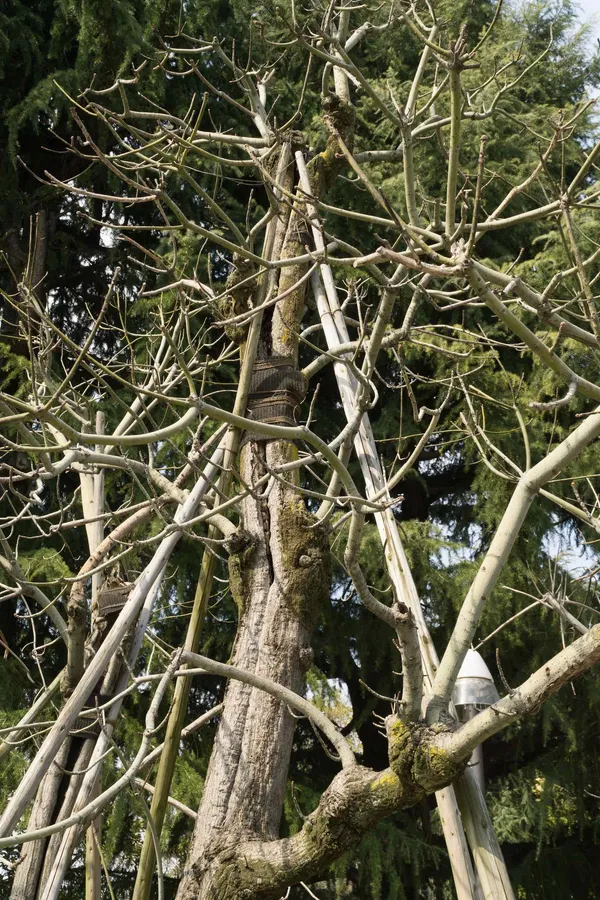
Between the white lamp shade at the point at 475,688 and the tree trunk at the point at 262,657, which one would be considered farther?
the white lamp shade at the point at 475,688

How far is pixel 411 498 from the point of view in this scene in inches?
239

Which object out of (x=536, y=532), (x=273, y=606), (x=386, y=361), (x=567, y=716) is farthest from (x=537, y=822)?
(x=273, y=606)

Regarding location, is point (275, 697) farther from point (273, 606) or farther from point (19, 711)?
point (19, 711)

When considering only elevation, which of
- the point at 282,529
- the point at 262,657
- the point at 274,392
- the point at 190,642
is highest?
the point at 274,392

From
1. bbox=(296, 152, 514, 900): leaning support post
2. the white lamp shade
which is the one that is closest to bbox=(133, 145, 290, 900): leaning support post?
bbox=(296, 152, 514, 900): leaning support post

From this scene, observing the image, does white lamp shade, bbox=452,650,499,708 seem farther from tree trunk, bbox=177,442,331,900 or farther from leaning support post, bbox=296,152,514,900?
tree trunk, bbox=177,442,331,900

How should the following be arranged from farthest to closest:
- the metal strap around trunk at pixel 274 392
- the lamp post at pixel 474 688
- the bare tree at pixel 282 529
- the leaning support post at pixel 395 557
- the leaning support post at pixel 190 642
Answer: the lamp post at pixel 474 688
the metal strap around trunk at pixel 274 392
the leaning support post at pixel 395 557
the leaning support post at pixel 190 642
the bare tree at pixel 282 529

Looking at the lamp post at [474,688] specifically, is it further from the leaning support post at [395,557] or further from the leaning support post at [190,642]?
the leaning support post at [190,642]

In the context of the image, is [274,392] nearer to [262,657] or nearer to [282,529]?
[282,529]

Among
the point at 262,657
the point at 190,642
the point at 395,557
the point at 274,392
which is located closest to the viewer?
the point at 262,657

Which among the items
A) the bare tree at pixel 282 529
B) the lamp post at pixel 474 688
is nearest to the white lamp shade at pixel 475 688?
the lamp post at pixel 474 688

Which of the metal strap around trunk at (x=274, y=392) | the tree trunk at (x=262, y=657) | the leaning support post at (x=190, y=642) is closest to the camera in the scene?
the tree trunk at (x=262, y=657)

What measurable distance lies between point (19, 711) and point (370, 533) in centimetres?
196

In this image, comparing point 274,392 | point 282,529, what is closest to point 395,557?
point 282,529
